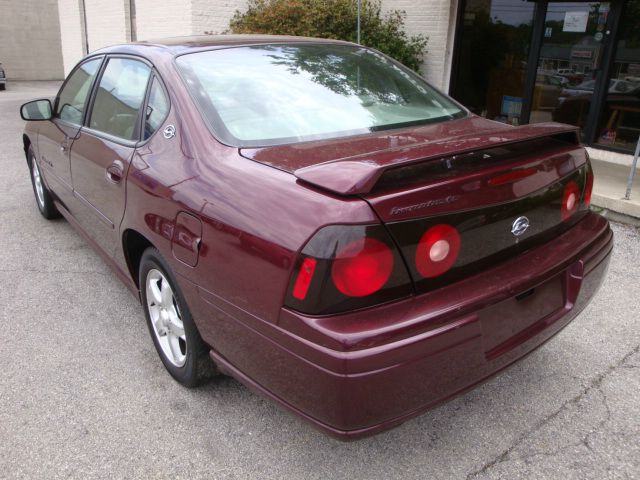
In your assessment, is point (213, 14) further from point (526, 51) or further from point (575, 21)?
point (575, 21)

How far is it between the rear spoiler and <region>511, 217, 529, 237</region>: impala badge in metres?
0.30

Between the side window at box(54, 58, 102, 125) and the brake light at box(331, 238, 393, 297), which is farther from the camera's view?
the side window at box(54, 58, 102, 125)

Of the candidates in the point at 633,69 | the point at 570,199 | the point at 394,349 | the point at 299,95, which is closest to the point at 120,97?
the point at 299,95

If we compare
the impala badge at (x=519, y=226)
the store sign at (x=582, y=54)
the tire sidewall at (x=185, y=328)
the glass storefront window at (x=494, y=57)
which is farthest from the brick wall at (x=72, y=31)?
the impala badge at (x=519, y=226)

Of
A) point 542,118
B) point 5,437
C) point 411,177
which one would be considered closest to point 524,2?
point 542,118

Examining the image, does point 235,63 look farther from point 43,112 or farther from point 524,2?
point 524,2

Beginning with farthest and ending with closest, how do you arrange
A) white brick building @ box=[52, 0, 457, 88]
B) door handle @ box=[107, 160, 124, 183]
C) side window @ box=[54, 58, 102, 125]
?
1. white brick building @ box=[52, 0, 457, 88]
2. side window @ box=[54, 58, 102, 125]
3. door handle @ box=[107, 160, 124, 183]

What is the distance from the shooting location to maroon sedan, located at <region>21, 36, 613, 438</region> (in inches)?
68.2

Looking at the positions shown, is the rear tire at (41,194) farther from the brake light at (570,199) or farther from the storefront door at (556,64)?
Result: the storefront door at (556,64)

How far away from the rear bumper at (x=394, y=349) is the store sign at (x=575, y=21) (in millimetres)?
Answer: 6199

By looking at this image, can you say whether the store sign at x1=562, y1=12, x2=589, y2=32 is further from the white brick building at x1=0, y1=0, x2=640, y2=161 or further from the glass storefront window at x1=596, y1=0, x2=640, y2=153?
the glass storefront window at x1=596, y1=0, x2=640, y2=153

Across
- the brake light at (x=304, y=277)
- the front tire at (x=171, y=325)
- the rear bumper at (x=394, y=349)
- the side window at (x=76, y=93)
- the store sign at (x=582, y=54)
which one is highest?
the store sign at (x=582, y=54)

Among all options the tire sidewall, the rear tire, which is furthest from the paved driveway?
the rear tire

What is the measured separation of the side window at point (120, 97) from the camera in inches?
113
